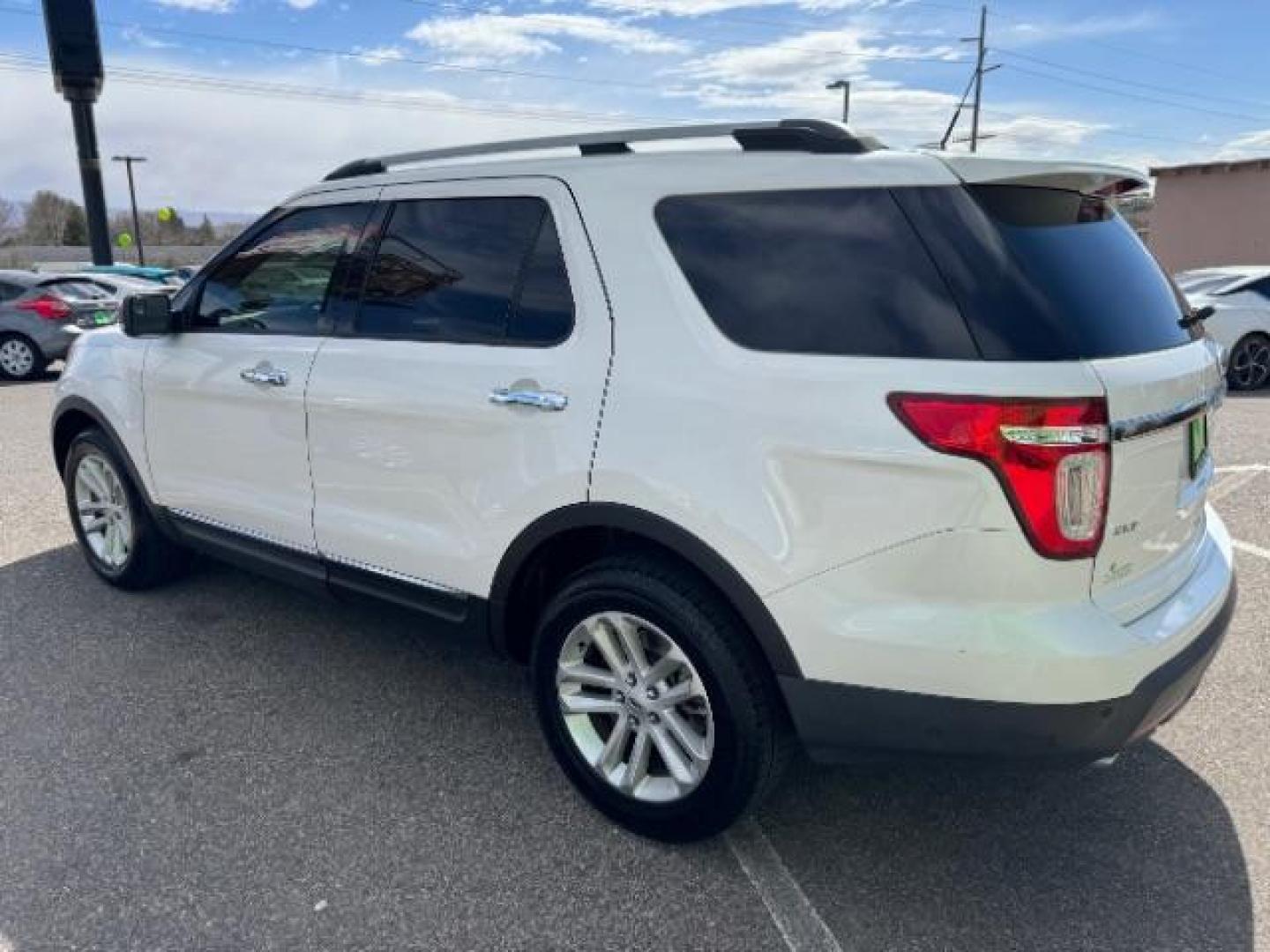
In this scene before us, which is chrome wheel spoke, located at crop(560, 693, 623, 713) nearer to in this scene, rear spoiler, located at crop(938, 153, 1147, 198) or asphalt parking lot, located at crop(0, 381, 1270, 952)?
asphalt parking lot, located at crop(0, 381, 1270, 952)

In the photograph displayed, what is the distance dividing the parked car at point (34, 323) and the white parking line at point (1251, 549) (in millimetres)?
12483

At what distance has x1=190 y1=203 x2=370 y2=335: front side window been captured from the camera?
10.9 feet

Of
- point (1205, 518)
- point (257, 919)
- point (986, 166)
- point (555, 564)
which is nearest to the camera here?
point (986, 166)

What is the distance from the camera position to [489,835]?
2645 mm

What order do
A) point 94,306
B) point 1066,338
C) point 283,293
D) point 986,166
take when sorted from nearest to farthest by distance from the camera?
point 1066,338, point 986,166, point 283,293, point 94,306

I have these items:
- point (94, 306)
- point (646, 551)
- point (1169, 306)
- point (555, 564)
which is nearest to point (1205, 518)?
point (1169, 306)

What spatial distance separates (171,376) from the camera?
3820mm

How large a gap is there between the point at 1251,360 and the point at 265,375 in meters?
11.4

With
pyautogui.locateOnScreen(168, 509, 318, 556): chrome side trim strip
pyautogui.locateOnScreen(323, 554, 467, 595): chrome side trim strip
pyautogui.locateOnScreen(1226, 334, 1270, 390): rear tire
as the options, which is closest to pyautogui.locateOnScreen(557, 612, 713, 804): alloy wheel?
pyautogui.locateOnScreen(323, 554, 467, 595): chrome side trim strip

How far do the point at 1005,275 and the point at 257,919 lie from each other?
2.31 m

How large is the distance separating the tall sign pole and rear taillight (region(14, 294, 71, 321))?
800 cm

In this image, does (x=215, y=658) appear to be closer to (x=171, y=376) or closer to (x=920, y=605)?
(x=171, y=376)

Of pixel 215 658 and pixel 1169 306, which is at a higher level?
pixel 1169 306

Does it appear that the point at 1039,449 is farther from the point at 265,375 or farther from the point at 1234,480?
the point at 1234,480
